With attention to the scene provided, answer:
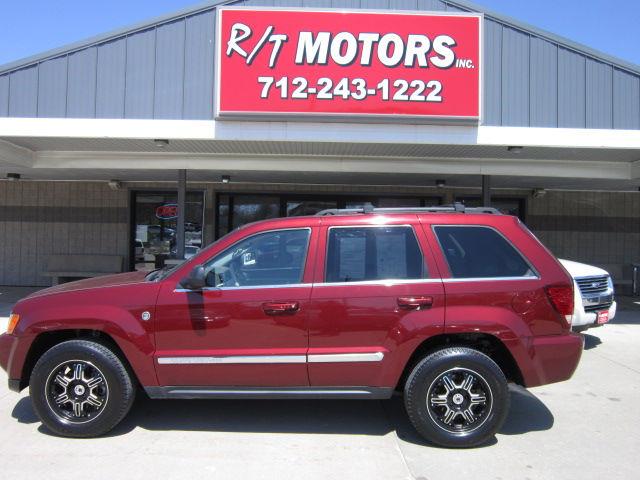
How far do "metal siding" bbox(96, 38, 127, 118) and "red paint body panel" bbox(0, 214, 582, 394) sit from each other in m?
4.89

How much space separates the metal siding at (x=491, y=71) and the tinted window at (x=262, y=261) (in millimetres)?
5218

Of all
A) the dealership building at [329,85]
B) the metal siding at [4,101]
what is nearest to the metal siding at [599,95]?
the dealership building at [329,85]

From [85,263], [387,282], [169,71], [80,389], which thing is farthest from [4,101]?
[387,282]

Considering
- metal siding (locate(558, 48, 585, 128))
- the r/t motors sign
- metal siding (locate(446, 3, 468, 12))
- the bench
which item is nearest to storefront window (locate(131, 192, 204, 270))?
the bench

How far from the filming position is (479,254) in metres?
4.45

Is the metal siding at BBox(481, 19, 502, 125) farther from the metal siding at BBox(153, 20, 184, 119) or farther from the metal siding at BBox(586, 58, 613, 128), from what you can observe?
the metal siding at BBox(153, 20, 184, 119)

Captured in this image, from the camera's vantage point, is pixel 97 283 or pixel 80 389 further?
pixel 97 283

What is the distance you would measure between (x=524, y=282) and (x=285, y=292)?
1902mm

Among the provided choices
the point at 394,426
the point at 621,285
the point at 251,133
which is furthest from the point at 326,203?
the point at 394,426

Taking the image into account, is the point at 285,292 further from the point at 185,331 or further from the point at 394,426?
the point at 394,426

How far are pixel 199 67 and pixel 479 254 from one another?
5735 mm

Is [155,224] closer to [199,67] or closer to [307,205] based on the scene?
[307,205]

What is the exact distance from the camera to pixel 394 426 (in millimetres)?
4742

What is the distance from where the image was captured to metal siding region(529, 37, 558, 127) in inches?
337
